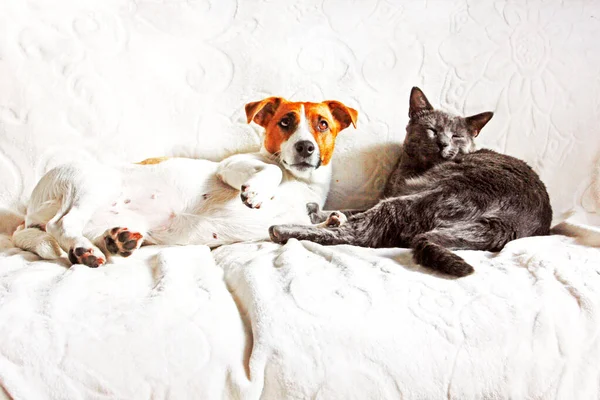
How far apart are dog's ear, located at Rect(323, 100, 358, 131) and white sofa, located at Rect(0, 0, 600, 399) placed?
4.3 inches

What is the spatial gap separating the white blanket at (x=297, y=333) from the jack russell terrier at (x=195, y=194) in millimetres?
199

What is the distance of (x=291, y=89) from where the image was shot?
1898 millimetres

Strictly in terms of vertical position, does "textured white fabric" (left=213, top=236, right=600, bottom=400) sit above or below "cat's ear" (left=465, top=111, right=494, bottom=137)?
below

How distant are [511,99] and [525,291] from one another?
110cm

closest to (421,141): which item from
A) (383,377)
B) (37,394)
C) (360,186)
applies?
(360,186)

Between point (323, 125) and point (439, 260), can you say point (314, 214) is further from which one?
point (439, 260)

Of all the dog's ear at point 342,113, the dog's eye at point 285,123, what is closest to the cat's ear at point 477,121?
the dog's ear at point 342,113

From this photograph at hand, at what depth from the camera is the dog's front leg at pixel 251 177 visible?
1382 mm

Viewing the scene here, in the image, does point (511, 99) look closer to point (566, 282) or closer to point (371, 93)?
point (371, 93)

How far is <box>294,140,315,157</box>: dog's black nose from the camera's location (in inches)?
61.8

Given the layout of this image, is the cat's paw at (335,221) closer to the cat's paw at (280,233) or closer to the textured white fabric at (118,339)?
the cat's paw at (280,233)

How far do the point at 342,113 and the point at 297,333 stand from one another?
1.01 m

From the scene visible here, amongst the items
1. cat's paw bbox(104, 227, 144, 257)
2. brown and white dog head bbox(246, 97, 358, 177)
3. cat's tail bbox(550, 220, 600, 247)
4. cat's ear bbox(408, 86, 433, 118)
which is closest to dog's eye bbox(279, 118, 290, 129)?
brown and white dog head bbox(246, 97, 358, 177)

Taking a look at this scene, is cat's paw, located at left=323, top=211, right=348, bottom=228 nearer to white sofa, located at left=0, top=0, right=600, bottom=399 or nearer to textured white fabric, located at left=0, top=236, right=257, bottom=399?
white sofa, located at left=0, top=0, right=600, bottom=399
